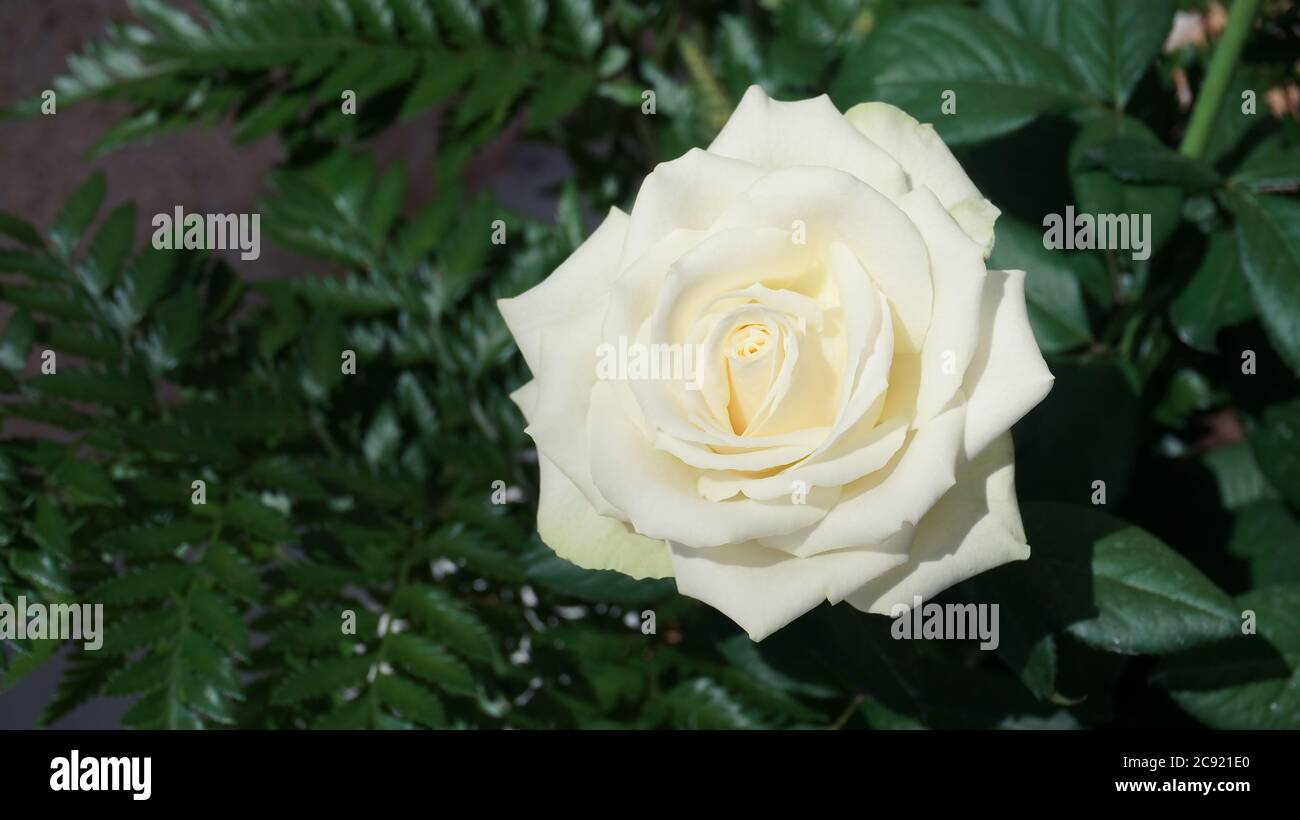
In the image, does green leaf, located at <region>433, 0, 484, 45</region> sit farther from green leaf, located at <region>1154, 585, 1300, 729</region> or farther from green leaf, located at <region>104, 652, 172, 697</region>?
green leaf, located at <region>1154, 585, 1300, 729</region>

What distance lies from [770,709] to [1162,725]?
264 mm

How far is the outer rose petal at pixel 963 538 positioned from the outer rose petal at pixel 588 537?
8 cm

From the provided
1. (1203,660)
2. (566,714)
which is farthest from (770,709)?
(1203,660)

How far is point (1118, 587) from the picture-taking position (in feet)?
1.62

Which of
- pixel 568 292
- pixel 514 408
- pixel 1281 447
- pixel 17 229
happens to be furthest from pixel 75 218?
pixel 1281 447

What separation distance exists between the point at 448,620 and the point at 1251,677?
17.3 inches

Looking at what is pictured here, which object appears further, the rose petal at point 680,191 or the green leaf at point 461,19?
the green leaf at point 461,19

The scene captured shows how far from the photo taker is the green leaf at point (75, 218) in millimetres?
721

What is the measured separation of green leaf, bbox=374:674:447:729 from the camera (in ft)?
1.95

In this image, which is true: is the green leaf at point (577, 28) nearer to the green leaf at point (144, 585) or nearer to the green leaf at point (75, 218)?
the green leaf at point (75, 218)

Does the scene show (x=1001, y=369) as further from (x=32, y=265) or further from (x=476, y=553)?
(x=32, y=265)

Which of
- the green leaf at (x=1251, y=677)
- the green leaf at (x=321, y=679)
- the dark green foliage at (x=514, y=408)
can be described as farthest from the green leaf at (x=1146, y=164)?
the green leaf at (x=321, y=679)

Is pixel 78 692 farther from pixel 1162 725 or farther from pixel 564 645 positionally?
pixel 1162 725

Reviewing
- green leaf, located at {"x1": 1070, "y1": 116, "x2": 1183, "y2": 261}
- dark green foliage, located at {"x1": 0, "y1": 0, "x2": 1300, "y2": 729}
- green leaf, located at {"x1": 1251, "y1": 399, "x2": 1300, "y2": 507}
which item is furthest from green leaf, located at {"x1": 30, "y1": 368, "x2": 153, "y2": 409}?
green leaf, located at {"x1": 1251, "y1": 399, "x2": 1300, "y2": 507}
